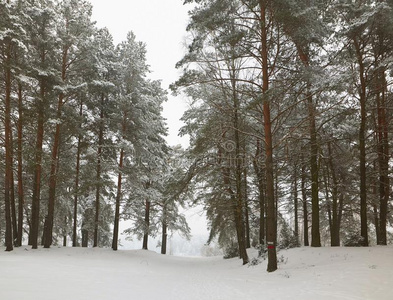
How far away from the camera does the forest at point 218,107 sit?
388 inches

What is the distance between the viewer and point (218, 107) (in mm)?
10891

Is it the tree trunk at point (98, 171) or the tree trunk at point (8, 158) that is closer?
the tree trunk at point (8, 158)

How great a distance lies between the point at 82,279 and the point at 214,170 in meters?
7.01

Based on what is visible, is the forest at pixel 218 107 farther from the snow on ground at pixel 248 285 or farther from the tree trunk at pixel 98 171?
the snow on ground at pixel 248 285

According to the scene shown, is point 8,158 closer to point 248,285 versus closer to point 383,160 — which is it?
point 248,285

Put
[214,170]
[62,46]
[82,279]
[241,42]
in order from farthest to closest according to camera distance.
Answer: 1. [62,46]
2. [214,170]
3. [241,42]
4. [82,279]

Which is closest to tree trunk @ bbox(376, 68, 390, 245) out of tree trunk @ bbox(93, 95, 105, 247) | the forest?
the forest

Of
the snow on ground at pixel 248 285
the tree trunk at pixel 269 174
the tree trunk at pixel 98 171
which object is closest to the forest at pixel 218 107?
the tree trunk at pixel 269 174

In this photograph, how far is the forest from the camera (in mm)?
9867

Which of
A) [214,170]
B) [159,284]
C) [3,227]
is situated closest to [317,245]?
[214,170]

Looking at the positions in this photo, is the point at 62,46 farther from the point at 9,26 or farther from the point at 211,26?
the point at 211,26

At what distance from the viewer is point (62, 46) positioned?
1507 centimetres

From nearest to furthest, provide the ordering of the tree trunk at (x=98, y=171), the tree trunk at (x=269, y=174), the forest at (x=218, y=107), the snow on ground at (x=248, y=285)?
the snow on ground at (x=248, y=285) < the tree trunk at (x=269, y=174) < the forest at (x=218, y=107) < the tree trunk at (x=98, y=171)

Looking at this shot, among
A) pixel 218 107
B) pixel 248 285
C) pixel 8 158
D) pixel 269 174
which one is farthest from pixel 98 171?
pixel 248 285
